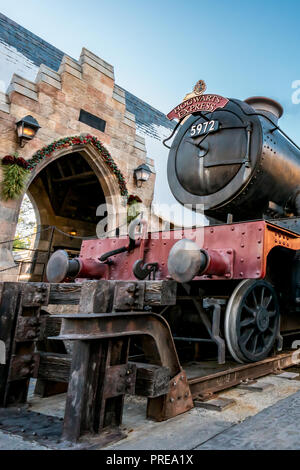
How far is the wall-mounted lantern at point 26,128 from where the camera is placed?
655 centimetres

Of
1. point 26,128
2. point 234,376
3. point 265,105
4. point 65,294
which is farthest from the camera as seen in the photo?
point 26,128

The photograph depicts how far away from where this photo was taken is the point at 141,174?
8.63 meters

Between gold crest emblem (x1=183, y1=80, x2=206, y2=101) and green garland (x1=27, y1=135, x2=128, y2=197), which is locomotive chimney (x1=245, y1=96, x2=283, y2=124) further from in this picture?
green garland (x1=27, y1=135, x2=128, y2=197)

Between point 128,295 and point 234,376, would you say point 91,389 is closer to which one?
point 128,295

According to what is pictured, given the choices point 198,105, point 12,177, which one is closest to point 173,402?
point 198,105

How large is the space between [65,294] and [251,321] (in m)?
1.61

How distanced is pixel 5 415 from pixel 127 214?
669cm

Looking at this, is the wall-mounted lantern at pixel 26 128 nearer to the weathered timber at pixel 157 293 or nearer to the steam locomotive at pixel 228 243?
the steam locomotive at pixel 228 243

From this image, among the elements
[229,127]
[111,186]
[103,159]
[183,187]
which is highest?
[103,159]

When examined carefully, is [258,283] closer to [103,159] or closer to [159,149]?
[103,159]
